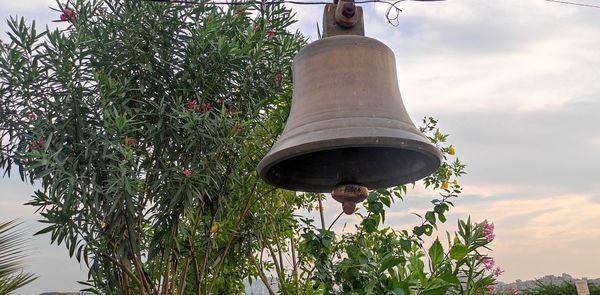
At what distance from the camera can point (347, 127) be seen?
4.19 feet

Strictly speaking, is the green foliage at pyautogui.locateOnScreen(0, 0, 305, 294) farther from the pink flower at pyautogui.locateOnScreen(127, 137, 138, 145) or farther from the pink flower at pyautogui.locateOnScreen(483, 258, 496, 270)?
the pink flower at pyautogui.locateOnScreen(483, 258, 496, 270)

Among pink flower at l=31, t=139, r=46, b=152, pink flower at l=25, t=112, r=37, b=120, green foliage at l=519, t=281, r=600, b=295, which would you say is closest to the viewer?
pink flower at l=31, t=139, r=46, b=152

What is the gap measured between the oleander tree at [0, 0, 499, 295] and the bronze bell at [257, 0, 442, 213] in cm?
80

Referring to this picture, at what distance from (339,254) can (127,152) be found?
1262 mm

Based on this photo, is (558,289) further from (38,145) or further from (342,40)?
(342,40)

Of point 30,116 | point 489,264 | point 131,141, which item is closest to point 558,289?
point 489,264

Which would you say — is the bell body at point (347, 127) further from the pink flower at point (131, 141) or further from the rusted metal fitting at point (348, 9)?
the pink flower at point (131, 141)

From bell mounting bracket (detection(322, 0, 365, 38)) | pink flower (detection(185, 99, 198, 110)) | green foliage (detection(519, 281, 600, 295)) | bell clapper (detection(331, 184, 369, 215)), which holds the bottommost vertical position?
bell clapper (detection(331, 184, 369, 215))

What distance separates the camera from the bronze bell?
1.27 m

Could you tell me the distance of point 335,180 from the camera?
1587mm

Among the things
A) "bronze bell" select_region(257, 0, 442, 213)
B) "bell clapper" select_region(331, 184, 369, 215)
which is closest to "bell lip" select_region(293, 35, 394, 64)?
"bronze bell" select_region(257, 0, 442, 213)

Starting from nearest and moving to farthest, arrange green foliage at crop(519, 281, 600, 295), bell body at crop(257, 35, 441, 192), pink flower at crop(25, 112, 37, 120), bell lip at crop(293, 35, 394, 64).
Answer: bell body at crop(257, 35, 441, 192) → bell lip at crop(293, 35, 394, 64) → pink flower at crop(25, 112, 37, 120) → green foliage at crop(519, 281, 600, 295)

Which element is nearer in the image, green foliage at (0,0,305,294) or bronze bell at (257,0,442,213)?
bronze bell at (257,0,442,213)

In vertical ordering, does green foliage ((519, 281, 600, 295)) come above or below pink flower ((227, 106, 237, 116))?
below
